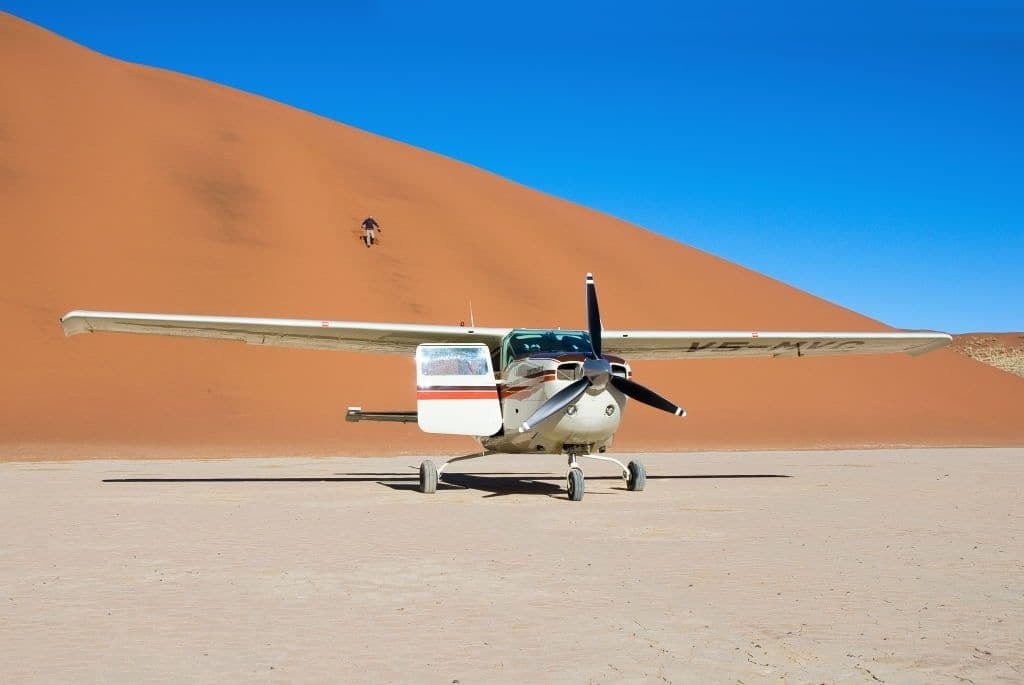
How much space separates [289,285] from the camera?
46.0 m

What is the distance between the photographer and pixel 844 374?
54.8m

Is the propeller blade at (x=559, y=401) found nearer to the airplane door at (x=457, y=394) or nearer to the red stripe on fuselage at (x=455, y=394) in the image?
the airplane door at (x=457, y=394)

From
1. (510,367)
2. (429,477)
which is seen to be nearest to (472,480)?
(429,477)

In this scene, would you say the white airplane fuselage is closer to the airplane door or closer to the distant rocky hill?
the airplane door

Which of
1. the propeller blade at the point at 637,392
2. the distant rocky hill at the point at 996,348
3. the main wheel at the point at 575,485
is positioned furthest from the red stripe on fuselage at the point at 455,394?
the distant rocky hill at the point at 996,348

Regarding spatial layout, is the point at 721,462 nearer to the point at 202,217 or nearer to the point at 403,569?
the point at 403,569

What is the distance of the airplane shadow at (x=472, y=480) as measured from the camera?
18.0m

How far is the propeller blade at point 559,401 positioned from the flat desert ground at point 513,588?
131 centimetres

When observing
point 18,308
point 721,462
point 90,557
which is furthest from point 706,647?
point 18,308

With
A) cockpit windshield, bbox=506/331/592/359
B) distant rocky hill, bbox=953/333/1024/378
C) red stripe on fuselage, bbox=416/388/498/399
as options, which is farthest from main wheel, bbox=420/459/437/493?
distant rocky hill, bbox=953/333/1024/378

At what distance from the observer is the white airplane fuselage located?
47.9 feet

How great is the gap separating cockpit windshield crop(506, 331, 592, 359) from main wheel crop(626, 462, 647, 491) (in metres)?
2.32

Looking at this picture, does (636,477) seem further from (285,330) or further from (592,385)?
(285,330)

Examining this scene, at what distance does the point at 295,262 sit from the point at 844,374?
2984cm
